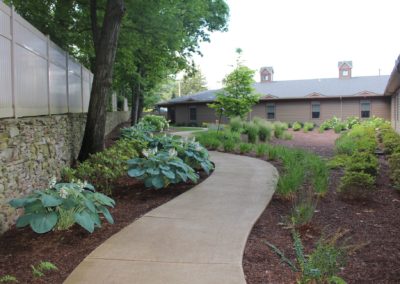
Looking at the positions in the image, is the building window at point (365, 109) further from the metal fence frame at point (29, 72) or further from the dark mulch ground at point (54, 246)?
the dark mulch ground at point (54, 246)

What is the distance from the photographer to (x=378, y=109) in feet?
90.5

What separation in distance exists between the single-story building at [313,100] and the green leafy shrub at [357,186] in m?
22.4

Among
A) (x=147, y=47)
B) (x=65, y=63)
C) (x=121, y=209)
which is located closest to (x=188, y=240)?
(x=121, y=209)

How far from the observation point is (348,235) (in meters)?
4.74

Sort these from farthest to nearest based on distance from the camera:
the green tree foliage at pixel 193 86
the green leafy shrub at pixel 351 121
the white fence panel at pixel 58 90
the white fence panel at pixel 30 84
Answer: the green tree foliage at pixel 193 86 < the green leafy shrub at pixel 351 121 < the white fence panel at pixel 58 90 < the white fence panel at pixel 30 84

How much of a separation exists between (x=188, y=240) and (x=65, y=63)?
609cm

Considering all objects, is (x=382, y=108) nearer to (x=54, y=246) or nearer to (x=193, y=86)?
(x=54, y=246)

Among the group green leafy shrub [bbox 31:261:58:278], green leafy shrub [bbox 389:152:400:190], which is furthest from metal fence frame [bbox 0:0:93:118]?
green leafy shrub [bbox 389:152:400:190]

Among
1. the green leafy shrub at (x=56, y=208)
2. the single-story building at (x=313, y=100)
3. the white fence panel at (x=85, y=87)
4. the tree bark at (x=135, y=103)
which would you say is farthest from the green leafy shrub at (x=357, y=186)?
the single-story building at (x=313, y=100)

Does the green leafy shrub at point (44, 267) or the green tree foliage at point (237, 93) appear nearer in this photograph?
the green leafy shrub at point (44, 267)

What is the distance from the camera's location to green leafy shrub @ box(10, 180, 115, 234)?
158 inches

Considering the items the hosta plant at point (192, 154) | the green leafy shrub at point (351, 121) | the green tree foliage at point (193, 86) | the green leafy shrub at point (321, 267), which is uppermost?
the green tree foliage at point (193, 86)

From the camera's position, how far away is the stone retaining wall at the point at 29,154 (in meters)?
4.76

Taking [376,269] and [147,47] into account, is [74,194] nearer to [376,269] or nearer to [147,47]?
[376,269]
